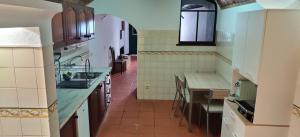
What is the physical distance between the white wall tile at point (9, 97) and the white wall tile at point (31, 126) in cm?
15

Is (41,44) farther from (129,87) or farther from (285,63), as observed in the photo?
(129,87)

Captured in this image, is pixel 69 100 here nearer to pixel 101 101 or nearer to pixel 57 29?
pixel 57 29

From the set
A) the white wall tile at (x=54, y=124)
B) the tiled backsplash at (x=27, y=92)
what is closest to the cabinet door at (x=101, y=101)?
the white wall tile at (x=54, y=124)

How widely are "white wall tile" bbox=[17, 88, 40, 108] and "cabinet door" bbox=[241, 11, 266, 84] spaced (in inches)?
75.4

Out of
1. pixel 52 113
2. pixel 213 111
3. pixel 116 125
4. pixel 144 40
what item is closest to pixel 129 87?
pixel 144 40

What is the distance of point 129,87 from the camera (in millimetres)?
6254

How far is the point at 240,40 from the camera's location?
8.73 feet

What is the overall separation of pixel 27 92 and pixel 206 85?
275 centimetres

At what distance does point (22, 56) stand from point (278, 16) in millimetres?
2093

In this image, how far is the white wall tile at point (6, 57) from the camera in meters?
1.74

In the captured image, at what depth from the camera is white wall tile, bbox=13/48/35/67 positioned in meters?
1.72

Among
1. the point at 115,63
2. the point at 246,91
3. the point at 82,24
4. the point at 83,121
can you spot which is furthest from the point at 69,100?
the point at 115,63

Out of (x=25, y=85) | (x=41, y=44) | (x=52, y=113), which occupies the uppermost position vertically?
(x=41, y=44)

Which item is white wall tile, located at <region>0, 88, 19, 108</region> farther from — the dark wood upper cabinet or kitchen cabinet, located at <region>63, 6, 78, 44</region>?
kitchen cabinet, located at <region>63, 6, 78, 44</region>
